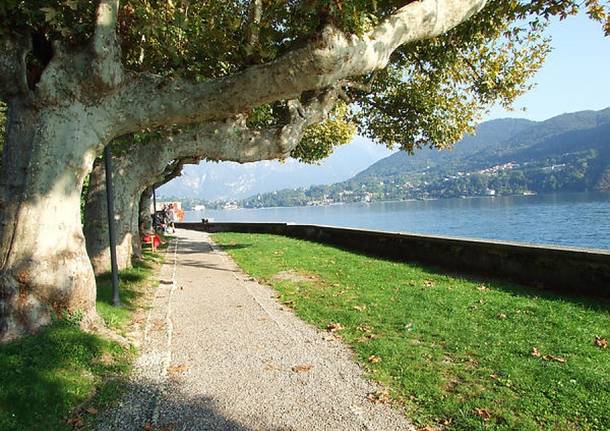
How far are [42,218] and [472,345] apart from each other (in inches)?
241

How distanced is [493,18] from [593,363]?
958 centimetres

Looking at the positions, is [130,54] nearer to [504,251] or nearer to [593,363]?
[504,251]

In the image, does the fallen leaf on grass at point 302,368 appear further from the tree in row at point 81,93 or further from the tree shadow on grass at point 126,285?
the tree shadow on grass at point 126,285

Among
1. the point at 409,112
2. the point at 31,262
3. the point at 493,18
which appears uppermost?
the point at 493,18

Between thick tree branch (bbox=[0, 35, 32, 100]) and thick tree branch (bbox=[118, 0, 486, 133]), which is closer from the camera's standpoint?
thick tree branch (bbox=[0, 35, 32, 100])

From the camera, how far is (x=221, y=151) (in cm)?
1177

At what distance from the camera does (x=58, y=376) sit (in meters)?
5.12

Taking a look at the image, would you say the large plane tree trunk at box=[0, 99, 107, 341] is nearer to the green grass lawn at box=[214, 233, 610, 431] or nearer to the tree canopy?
the tree canopy

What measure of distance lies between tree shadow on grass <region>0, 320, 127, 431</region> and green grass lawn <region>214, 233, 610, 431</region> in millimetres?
3298

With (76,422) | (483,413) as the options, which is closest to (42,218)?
(76,422)

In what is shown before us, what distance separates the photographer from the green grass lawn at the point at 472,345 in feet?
14.8

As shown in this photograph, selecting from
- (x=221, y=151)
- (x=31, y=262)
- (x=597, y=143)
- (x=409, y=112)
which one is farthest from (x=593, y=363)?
(x=597, y=143)

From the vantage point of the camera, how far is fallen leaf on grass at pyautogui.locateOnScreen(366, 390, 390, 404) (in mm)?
4836

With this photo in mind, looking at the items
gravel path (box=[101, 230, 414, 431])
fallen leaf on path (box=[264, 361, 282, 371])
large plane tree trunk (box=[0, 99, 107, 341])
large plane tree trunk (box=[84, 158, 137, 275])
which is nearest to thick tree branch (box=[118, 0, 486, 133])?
large plane tree trunk (box=[0, 99, 107, 341])
